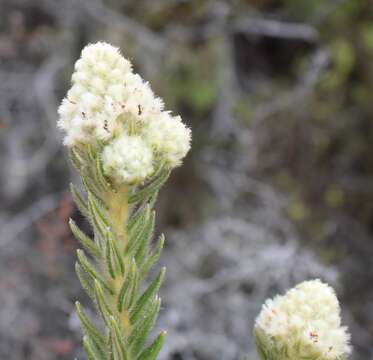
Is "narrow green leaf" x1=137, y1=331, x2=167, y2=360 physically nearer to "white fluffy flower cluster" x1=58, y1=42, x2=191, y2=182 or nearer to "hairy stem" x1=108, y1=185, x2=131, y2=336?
"hairy stem" x1=108, y1=185, x2=131, y2=336

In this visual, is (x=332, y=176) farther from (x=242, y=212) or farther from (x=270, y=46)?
(x=270, y=46)

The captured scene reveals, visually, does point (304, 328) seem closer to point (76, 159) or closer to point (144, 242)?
point (144, 242)

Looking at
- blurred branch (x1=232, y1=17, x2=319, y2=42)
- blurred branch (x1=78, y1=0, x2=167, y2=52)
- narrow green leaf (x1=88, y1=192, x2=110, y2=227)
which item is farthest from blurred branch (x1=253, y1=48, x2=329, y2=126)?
narrow green leaf (x1=88, y1=192, x2=110, y2=227)

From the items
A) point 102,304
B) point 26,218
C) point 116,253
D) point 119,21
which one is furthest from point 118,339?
point 119,21

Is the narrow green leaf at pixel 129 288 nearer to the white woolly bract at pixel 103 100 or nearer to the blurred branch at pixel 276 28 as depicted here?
the white woolly bract at pixel 103 100

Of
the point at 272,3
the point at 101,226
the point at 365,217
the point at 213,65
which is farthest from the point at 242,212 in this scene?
the point at 101,226

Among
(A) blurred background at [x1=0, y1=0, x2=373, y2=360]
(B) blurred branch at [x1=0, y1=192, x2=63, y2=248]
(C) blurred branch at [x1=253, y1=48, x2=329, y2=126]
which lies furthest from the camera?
(C) blurred branch at [x1=253, y1=48, x2=329, y2=126]
